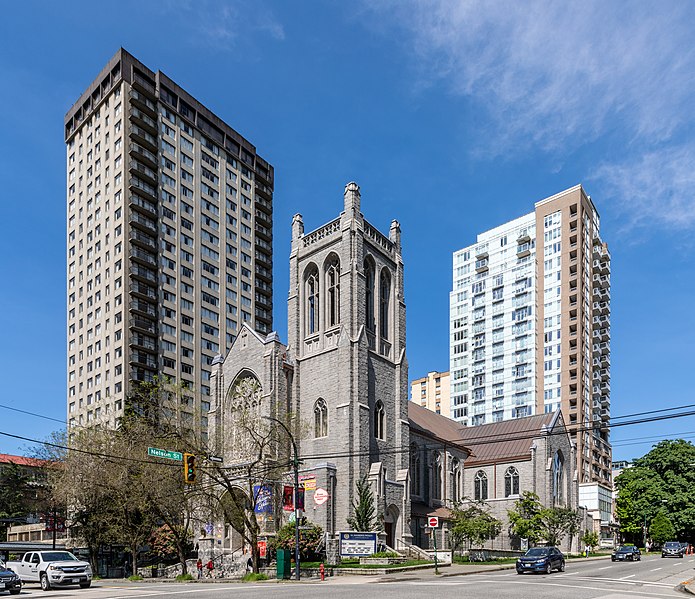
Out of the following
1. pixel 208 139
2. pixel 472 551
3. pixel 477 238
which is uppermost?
pixel 208 139

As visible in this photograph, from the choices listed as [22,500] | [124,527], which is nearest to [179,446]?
[124,527]

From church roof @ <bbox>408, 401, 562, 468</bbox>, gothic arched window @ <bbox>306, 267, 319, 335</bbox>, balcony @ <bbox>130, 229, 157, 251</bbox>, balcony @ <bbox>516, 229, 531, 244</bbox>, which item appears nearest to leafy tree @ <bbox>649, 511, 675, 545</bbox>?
church roof @ <bbox>408, 401, 562, 468</bbox>

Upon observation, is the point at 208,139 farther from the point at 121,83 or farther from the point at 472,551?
the point at 472,551

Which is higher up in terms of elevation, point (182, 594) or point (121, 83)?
point (121, 83)

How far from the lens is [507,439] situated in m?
68.6

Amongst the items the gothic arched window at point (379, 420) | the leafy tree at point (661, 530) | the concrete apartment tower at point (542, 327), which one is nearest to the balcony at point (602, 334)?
the concrete apartment tower at point (542, 327)

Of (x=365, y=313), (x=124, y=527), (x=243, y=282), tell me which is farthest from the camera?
(x=243, y=282)

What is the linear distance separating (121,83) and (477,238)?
60717 millimetres

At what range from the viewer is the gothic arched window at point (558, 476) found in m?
65.4

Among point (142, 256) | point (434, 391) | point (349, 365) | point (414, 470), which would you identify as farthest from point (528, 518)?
point (434, 391)

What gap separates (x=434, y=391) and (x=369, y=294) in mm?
113323

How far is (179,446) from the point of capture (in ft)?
130

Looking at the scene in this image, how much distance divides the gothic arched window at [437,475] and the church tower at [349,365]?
8315 mm

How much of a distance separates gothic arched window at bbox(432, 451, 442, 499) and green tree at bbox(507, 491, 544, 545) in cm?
635
